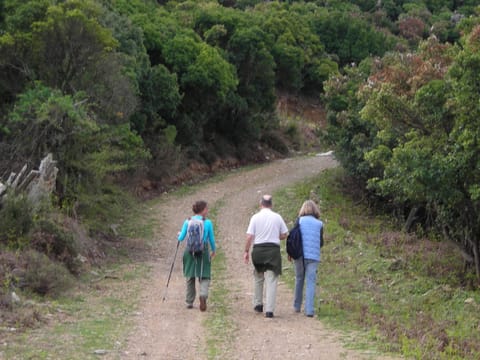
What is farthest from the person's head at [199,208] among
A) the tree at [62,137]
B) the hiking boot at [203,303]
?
the tree at [62,137]

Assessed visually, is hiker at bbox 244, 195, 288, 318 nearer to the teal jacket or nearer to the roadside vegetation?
the teal jacket

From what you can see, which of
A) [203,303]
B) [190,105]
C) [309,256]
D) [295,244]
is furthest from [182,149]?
[309,256]

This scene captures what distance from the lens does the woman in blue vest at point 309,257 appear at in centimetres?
1187

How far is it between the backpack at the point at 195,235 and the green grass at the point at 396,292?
222 cm

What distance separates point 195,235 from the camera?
481 inches

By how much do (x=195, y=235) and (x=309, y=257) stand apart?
6.03ft

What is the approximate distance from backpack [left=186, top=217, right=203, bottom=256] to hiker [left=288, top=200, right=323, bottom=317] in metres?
1.45

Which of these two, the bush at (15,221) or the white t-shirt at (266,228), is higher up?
the white t-shirt at (266,228)

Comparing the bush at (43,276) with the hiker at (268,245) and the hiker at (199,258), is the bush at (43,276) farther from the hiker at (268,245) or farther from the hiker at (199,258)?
the hiker at (268,245)

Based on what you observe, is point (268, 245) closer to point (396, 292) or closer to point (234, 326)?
point (234, 326)

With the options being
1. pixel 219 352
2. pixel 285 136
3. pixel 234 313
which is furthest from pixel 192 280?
pixel 285 136

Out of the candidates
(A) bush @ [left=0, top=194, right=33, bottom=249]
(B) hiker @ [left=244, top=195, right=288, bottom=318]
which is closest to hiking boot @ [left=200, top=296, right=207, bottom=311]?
(B) hiker @ [left=244, top=195, right=288, bottom=318]

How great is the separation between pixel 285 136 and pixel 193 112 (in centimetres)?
1337

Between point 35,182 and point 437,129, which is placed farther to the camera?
point 437,129
